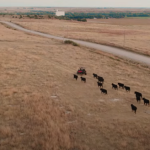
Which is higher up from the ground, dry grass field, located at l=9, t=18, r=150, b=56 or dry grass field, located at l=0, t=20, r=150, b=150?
dry grass field, located at l=9, t=18, r=150, b=56

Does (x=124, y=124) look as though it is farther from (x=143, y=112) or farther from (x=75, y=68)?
(x=75, y=68)

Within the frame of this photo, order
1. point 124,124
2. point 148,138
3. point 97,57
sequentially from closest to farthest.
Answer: point 148,138, point 124,124, point 97,57

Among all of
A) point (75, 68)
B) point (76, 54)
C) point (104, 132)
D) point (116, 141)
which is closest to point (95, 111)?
point (104, 132)

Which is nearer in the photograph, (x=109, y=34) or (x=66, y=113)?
(x=66, y=113)

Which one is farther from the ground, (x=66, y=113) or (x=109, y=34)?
(x=109, y=34)

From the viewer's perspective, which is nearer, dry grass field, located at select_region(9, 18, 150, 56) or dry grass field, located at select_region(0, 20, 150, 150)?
dry grass field, located at select_region(0, 20, 150, 150)

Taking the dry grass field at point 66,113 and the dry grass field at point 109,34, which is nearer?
the dry grass field at point 66,113

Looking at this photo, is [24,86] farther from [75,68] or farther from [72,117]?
[75,68]

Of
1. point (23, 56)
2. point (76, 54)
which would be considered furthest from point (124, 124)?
point (76, 54)

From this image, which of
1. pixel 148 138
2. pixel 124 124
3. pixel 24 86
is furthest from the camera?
pixel 24 86

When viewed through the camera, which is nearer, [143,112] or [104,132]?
[104,132]

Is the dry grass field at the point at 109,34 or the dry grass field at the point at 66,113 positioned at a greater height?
the dry grass field at the point at 109,34
